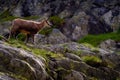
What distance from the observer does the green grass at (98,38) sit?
7844 cm

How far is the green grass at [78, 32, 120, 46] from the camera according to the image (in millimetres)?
78438

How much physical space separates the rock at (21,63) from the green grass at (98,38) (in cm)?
4917

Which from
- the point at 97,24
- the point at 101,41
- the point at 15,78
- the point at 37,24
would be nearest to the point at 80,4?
the point at 97,24

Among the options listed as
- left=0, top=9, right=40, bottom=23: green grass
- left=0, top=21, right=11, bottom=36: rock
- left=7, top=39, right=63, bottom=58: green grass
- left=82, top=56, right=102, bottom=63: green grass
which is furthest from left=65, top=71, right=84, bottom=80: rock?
left=0, top=9, right=40, bottom=23: green grass

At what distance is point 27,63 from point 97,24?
185ft

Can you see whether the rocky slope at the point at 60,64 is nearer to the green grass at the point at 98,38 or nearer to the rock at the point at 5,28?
the green grass at the point at 98,38

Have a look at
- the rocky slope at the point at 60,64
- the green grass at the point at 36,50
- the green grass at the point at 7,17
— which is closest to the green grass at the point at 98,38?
the green grass at the point at 7,17

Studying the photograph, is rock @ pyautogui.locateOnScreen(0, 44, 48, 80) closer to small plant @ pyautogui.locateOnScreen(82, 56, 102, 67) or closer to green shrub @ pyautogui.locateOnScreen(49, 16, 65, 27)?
small plant @ pyautogui.locateOnScreen(82, 56, 102, 67)

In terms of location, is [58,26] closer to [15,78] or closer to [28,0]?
[28,0]

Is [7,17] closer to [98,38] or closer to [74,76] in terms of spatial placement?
[98,38]

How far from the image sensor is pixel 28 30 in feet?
119

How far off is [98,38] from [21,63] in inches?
2087

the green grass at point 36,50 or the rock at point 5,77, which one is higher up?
the rock at point 5,77

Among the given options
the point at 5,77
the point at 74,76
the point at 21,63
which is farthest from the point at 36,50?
the point at 5,77
